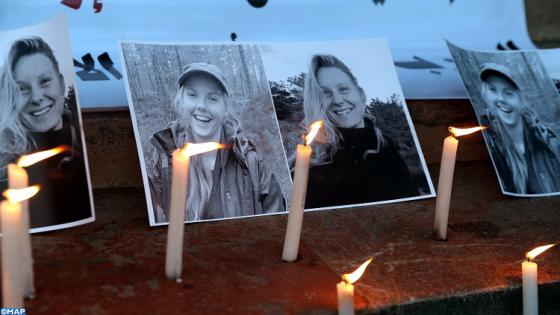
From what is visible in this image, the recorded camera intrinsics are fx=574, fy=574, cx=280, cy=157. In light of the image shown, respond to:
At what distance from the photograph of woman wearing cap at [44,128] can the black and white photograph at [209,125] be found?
0.52 ft

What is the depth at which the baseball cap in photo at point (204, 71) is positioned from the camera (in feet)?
5.24

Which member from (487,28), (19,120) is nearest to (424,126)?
(487,28)

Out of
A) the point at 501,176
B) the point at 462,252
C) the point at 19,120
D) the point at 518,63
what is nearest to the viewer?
the point at 462,252

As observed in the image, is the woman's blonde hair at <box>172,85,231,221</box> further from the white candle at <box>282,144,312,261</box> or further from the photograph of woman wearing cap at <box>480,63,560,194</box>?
the photograph of woman wearing cap at <box>480,63,560,194</box>

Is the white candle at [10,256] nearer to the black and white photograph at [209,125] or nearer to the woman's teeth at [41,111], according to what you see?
the black and white photograph at [209,125]

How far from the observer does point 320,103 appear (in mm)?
1718

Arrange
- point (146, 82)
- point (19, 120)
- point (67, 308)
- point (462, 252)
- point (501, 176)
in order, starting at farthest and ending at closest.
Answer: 1. point (501, 176)
2. point (146, 82)
3. point (19, 120)
4. point (462, 252)
5. point (67, 308)

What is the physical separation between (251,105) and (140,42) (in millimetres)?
357

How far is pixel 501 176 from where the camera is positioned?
169cm

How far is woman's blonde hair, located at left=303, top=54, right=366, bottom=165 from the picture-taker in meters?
1.63

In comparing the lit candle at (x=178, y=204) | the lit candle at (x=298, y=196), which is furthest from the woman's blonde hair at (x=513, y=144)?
the lit candle at (x=178, y=204)

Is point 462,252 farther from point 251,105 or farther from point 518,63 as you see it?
point 518,63

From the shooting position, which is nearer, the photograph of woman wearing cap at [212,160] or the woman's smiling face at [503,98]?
the photograph of woman wearing cap at [212,160]

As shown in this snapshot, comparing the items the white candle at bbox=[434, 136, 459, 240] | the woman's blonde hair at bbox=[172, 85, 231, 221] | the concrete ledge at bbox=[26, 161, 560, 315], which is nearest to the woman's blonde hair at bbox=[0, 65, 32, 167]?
the concrete ledge at bbox=[26, 161, 560, 315]
